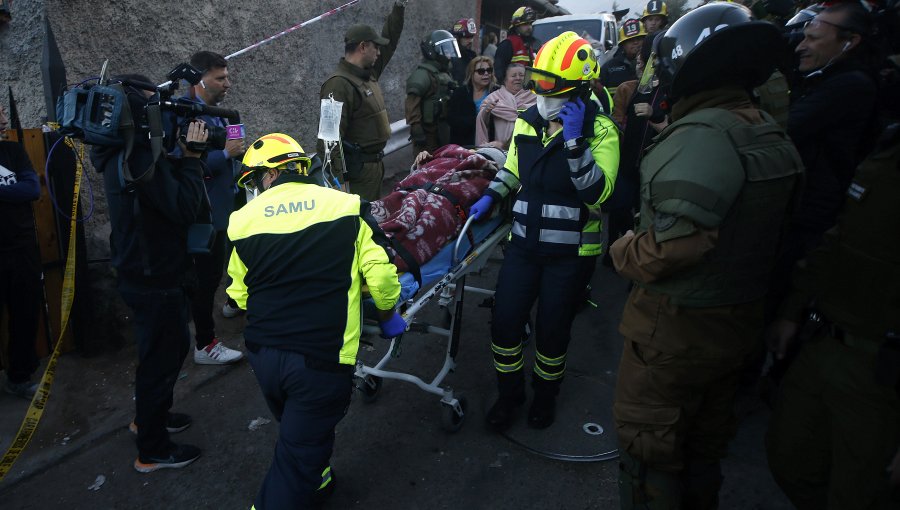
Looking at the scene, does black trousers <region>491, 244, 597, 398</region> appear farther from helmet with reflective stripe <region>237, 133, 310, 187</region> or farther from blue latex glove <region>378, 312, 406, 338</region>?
helmet with reflective stripe <region>237, 133, 310, 187</region>

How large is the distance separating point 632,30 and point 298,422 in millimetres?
5890

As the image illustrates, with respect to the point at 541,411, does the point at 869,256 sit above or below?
above

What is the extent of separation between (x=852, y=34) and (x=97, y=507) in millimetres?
4321

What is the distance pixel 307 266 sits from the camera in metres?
2.19

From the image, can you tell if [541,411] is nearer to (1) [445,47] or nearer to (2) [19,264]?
(2) [19,264]

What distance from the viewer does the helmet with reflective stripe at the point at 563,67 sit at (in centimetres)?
269

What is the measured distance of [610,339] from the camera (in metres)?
4.26

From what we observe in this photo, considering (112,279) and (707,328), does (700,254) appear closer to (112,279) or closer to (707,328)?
(707,328)

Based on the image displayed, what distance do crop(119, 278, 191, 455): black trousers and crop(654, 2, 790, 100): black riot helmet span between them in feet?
8.41

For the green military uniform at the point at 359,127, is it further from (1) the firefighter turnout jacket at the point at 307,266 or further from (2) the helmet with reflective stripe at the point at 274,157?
(1) the firefighter turnout jacket at the point at 307,266

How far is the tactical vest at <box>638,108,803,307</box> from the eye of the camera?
1733 mm

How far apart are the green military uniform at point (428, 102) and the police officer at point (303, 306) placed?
3.93 meters

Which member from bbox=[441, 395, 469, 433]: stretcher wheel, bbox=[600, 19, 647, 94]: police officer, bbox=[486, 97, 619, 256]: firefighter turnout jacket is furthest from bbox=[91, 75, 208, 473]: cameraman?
bbox=[600, 19, 647, 94]: police officer

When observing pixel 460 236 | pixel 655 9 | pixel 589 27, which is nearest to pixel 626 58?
pixel 655 9
